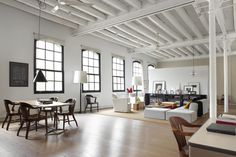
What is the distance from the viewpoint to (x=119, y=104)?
7.87 m

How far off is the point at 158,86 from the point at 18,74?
9449mm

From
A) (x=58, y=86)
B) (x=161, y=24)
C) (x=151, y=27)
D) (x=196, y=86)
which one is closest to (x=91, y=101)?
(x=58, y=86)

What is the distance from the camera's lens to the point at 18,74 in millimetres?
5738

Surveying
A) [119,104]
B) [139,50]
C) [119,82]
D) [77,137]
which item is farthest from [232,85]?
[77,137]

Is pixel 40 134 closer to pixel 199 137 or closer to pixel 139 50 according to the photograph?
pixel 199 137

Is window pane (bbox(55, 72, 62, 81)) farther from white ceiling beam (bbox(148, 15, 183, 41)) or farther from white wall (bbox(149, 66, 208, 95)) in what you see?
white wall (bbox(149, 66, 208, 95))

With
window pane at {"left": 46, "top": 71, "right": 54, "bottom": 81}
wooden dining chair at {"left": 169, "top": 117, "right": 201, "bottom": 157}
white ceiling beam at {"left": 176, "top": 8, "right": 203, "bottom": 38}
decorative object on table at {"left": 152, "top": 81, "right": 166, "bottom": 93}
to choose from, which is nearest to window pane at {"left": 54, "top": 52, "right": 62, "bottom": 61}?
window pane at {"left": 46, "top": 71, "right": 54, "bottom": 81}

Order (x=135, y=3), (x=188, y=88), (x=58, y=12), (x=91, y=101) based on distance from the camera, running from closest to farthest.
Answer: (x=135, y=3)
(x=58, y=12)
(x=91, y=101)
(x=188, y=88)

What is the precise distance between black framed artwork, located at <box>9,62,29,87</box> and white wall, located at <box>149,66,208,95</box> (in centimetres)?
920

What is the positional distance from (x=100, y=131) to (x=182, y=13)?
→ 4415 millimetres

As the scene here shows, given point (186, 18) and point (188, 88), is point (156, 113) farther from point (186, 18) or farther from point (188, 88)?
point (188, 88)

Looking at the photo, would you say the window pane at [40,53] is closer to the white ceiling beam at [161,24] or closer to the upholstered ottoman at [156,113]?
the white ceiling beam at [161,24]

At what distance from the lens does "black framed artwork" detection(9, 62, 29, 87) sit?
558 centimetres

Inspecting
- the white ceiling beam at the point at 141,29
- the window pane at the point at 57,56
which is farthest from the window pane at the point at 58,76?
the white ceiling beam at the point at 141,29
